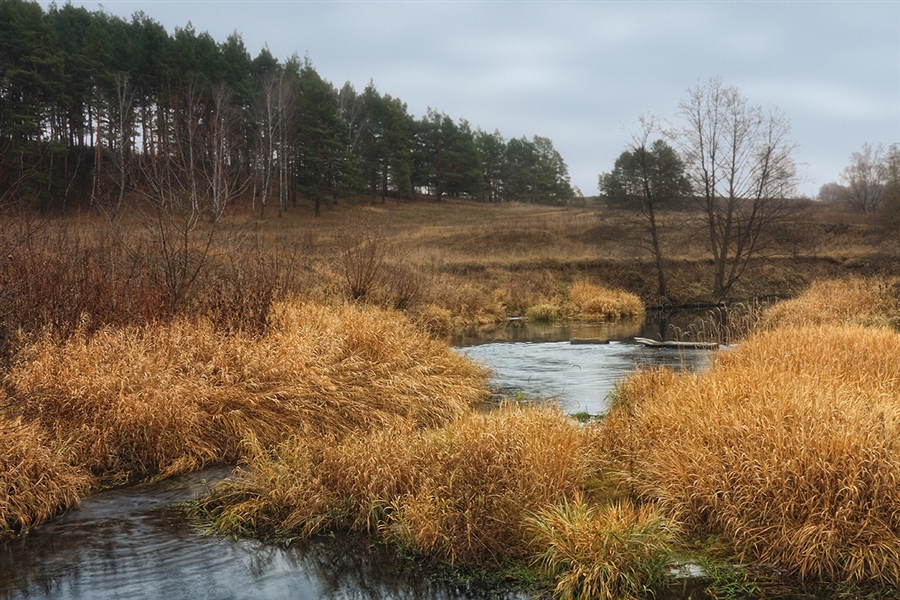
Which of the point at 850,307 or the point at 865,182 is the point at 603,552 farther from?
the point at 865,182

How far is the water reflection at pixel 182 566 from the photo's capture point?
4.80 metres

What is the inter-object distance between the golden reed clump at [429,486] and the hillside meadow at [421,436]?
0.07 feet

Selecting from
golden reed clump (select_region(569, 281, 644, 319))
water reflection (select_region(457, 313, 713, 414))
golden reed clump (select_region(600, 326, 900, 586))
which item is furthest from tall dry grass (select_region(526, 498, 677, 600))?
golden reed clump (select_region(569, 281, 644, 319))

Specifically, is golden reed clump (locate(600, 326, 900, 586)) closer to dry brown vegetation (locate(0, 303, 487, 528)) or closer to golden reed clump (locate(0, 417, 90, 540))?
dry brown vegetation (locate(0, 303, 487, 528))

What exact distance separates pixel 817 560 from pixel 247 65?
54734 mm

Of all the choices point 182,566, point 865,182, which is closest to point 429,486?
point 182,566

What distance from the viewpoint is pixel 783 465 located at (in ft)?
16.3

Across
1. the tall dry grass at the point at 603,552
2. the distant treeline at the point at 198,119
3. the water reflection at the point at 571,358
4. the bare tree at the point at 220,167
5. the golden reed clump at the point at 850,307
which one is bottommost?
the water reflection at the point at 571,358

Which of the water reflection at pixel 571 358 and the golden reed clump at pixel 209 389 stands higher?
the golden reed clump at pixel 209 389

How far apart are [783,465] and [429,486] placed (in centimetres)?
285

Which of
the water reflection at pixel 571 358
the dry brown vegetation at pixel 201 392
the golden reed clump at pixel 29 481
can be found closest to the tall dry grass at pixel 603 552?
the dry brown vegetation at pixel 201 392

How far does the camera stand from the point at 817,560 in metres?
4.57

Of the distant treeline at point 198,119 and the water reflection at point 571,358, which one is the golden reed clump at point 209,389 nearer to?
the water reflection at point 571,358

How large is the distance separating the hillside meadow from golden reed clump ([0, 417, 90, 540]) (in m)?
0.02
